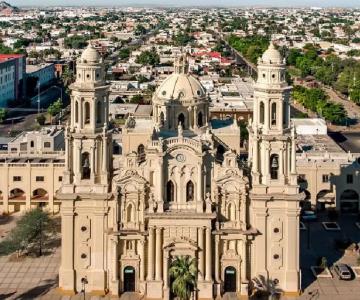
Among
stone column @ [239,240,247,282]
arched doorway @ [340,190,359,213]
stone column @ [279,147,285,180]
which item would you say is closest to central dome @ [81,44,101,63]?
stone column @ [279,147,285,180]

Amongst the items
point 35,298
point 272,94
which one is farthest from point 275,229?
point 35,298

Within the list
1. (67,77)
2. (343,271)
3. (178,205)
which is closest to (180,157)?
(178,205)

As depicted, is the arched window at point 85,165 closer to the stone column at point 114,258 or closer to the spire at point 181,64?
the stone column at point 114,258

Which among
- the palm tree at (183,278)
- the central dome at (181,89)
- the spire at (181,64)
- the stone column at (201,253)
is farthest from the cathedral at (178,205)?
the spire at (181,64)

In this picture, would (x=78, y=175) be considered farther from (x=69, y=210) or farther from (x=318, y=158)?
(x=318, y=158)

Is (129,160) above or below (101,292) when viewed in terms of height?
above

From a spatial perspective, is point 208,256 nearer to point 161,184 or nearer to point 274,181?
point 161,184
